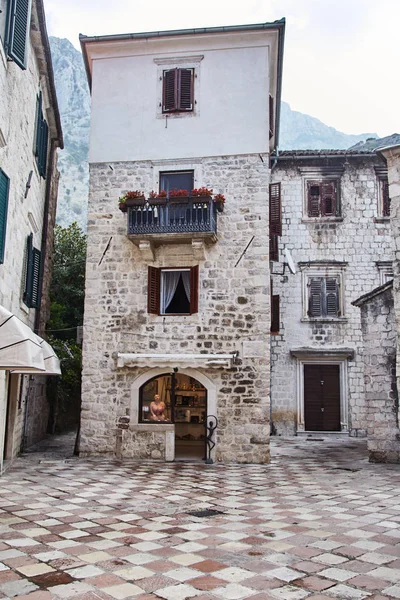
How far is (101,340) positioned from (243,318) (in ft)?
12.1

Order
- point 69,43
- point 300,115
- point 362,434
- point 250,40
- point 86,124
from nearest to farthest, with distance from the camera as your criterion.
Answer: point 250,40 < point 362,434 < point 86,124 < point 69,43 < point 300,115

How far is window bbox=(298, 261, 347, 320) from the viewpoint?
2006 centimetres

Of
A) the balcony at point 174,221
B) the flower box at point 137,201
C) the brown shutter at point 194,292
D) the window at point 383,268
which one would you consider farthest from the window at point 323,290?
the flower box at point 137,201

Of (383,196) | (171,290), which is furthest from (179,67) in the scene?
(383,196)

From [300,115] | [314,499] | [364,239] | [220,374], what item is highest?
[300,115]

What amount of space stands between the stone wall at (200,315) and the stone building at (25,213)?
5.36ft

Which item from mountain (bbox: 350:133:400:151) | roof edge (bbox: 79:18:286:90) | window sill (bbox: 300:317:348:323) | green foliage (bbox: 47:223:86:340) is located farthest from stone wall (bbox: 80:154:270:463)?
mountain (bbox: 350:133:400:151)

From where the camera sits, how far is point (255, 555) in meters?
5.73

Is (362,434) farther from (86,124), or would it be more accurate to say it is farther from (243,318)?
(86,124)

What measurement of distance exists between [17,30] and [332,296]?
1414 centimetres

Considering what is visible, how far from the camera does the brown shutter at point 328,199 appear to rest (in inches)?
808

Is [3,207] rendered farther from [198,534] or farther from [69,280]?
[69,280]

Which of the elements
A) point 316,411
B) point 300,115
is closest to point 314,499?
point 316,411

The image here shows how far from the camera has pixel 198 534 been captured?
21.4 ft
